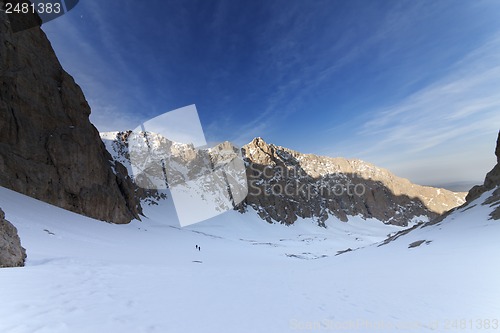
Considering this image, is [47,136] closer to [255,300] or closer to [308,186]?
[255,300]

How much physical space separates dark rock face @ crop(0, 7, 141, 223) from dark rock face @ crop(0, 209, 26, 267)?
25930 millimetres

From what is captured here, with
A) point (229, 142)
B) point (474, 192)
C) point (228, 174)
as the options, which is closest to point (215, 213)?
point (228, 174)

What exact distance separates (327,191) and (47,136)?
146 meters

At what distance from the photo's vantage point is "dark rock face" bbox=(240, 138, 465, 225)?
130500 millimetres

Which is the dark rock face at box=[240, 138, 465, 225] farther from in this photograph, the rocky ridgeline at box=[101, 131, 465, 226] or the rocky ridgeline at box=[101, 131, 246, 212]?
the rocky ridgeline at box=[101, 131, 246, 212]

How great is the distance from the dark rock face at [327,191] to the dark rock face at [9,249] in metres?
107

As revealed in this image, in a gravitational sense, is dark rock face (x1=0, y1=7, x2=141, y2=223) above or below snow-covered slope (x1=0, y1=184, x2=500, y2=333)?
above

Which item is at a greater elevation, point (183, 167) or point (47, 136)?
point (183, 167)

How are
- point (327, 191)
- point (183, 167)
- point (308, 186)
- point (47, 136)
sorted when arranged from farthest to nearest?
point (327, 191) < point (308, 186) < point (183, 167) < point (47, 136)

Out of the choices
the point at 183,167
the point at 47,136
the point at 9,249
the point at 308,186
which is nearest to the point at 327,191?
the point at 308,186

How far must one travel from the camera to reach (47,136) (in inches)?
1535

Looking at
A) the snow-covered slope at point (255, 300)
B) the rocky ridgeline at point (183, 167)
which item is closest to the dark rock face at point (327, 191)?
the rocky ridgeline at point (183, 167)

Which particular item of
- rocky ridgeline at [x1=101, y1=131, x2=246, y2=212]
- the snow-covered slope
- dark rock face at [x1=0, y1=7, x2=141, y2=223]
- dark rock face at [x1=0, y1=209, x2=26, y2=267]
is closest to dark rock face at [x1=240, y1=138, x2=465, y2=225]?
rocky ridgeline at [x1=101, y1=131, x2=246, y2=212]

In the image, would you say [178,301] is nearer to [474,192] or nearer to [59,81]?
[474,192]
